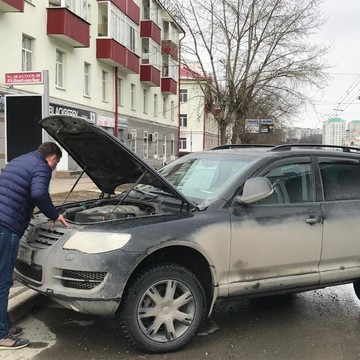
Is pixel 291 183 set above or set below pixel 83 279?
above

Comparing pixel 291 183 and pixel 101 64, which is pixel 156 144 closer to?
pixel 101 64

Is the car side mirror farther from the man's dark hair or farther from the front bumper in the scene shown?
the man's dark hair

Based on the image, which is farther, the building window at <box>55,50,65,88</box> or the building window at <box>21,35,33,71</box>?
the building window at <box>55,50,65,88</box>

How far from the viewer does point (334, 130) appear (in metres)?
54.8

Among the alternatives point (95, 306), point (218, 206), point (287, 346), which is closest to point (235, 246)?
point (218, 206)

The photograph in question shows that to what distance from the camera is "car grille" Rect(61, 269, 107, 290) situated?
144 inches

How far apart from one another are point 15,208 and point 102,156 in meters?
1.05

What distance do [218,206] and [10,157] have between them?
5081 millimetres

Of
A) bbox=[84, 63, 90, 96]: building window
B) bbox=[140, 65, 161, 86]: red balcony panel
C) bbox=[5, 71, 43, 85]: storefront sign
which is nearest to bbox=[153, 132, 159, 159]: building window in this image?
bbox=[140, 65, 161, 86]: red balcony panel

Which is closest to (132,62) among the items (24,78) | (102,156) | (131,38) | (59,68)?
(131,38)

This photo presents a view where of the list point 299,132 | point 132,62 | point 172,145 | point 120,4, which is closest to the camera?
point 120,4

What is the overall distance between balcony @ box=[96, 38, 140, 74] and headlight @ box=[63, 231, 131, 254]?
2444 cm

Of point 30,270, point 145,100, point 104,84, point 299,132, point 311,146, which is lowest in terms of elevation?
point 30,270

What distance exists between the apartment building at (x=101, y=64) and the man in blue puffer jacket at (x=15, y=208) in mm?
4205
